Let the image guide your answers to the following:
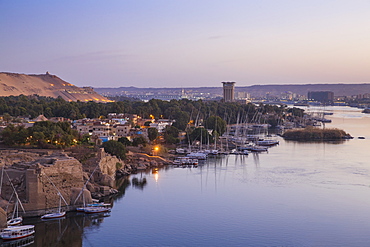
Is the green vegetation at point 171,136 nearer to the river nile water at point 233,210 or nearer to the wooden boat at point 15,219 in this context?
the river nile water at point 233,210

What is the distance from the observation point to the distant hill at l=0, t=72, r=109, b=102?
44.1 m

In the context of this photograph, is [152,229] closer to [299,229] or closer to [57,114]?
[299,229]

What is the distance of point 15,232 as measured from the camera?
21.4 feet

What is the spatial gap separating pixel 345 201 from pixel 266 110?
23.3m

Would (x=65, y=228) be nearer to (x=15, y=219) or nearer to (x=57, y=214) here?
(x=57, y=214)

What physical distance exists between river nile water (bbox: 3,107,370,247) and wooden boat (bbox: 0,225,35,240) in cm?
16

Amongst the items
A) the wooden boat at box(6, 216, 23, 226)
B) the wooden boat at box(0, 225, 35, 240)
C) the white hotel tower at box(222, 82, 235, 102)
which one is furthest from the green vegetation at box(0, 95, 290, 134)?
the white hotel tower at box(222, 82, 235, 102)

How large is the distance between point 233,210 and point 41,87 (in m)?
41.8

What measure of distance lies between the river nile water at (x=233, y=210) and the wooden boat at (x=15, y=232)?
0.16 metres

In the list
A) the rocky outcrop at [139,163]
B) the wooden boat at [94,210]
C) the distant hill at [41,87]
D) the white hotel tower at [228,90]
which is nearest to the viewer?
the wooden boat at [94,210]

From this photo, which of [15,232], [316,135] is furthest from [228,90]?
[15,232]

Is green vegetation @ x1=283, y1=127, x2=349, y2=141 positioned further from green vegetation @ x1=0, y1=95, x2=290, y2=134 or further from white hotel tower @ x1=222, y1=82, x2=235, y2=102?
white hotel tower @ x1=222, y1=82, x2=235, y2=102

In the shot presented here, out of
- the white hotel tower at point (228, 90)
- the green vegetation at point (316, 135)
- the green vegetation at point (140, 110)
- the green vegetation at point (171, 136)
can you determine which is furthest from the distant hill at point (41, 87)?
the green vegetation at point (171, 136)

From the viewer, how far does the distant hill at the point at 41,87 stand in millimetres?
44062
